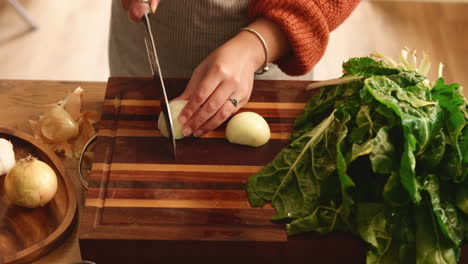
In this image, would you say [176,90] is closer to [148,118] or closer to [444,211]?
[148,118]

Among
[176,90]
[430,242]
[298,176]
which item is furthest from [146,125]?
[430,242]

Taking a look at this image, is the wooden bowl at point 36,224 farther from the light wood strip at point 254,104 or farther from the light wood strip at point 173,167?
the light wood strip at point 254,104

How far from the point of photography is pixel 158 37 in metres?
1.27

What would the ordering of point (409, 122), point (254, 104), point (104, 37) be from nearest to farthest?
point (409, 122) < point (254, 104) < point (104, 37)

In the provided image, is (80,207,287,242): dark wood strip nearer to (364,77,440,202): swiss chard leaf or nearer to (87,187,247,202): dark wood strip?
(87,187,247,202): dark wood strip

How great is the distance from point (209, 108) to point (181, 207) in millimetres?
243

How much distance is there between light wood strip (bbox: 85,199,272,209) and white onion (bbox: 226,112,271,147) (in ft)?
0.51

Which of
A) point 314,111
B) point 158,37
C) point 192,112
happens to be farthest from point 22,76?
point 314,111

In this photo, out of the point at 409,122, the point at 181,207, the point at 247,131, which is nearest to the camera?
the point at 409,122

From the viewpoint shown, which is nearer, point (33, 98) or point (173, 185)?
point (173, 185)

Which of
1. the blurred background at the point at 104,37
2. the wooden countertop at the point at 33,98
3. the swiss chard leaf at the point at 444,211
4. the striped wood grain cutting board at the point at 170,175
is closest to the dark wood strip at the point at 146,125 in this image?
the striped wood grain cutting board at the point at 170,175

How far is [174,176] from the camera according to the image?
3.49ft

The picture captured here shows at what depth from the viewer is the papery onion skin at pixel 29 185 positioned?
3.33 feet

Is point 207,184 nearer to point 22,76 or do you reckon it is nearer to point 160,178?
point 160,178
